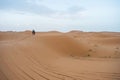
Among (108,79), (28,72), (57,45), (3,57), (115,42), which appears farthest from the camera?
(115,42)

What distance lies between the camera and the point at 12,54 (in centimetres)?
709

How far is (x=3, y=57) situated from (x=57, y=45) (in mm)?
5097

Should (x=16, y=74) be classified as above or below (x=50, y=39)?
below

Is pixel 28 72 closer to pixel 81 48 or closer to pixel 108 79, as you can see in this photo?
pixel 108 79

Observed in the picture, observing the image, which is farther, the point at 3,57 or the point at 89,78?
the point at 3,57

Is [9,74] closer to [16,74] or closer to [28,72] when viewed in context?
[16,74]

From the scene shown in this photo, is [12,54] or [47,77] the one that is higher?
[12,54]

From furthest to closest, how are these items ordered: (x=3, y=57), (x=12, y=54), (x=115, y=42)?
(x=115, y=42) → (x=12, y=54) → (x=3, y=57)

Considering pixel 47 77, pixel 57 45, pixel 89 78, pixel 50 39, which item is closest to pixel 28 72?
pixel 47 77

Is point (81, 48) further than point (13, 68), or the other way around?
point (81, 48)

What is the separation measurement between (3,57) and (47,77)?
2.71m

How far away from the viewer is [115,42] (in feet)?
51.7

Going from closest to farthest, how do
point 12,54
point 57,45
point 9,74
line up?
point 9,74 < point 12,54 < point 57,45

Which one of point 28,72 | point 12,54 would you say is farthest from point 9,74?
point 12,54
